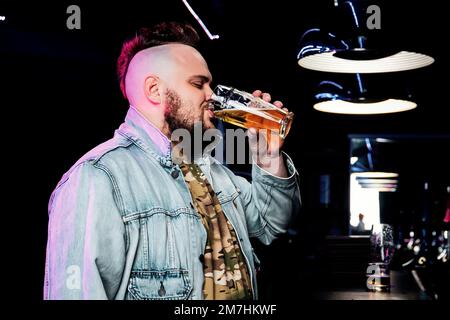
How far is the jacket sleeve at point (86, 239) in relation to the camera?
1.76 metres

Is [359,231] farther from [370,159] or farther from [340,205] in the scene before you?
[370,159]

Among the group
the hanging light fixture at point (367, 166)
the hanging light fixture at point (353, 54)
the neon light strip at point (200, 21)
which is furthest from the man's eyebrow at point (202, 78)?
the hanging light fixture at point (367, 166)

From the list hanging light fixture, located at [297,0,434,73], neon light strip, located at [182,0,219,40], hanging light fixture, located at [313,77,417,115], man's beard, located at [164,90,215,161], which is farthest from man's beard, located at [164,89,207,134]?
hanging light fixture, located at [313,77,417,115]

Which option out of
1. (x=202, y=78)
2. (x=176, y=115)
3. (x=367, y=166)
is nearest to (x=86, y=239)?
(x=176, y=115)

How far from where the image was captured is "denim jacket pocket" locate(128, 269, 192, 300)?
1.90 meters

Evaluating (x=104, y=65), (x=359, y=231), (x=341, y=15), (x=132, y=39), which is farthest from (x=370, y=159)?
(x=132, y=39)

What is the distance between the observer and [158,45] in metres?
2.21

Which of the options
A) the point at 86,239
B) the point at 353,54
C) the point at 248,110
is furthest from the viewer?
the point at 353,54

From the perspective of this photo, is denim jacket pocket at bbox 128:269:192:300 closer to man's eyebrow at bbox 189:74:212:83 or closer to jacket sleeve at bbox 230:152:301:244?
jacket sleeve at bbox 230:152:301:244

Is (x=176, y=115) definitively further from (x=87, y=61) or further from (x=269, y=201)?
(x=87, y=61)

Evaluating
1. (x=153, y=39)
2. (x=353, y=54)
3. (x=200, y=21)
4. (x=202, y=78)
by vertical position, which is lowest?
(x=202, y=78)

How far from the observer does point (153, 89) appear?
216cm

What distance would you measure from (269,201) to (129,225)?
0.59 m
